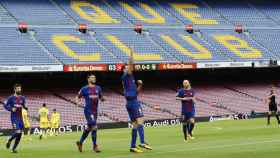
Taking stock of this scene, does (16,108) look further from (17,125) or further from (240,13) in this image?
(240,13)

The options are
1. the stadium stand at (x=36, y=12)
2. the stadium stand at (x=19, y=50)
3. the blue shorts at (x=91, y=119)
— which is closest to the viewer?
the blue shorts at (x=91, y=119)

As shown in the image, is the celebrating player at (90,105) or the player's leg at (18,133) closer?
the celebrating player at (90,105)

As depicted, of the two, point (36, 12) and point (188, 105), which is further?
point (36, 12)

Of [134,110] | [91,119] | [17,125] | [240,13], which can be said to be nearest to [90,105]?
[91,119]

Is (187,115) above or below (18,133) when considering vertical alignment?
above

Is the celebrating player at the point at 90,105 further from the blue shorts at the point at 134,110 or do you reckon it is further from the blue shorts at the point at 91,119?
the blue shorts at the point at 134,110

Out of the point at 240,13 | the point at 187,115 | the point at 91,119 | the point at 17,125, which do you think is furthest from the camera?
the point at 240,13

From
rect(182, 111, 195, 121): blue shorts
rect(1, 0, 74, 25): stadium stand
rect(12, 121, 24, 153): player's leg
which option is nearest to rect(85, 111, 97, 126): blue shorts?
rect(12, 121, 24, 153): player's leg

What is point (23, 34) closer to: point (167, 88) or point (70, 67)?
point (70, 67)

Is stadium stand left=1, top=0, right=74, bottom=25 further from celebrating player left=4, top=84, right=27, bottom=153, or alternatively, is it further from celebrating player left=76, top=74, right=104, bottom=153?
celebrating player left=76, top=74, right=104, bottom=153

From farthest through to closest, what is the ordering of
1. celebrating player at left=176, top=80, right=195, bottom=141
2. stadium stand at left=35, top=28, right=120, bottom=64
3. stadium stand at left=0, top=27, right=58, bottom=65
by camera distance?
stadium stand at left=35, top=28, right=120, bottom=64 < stadium stand at left=0, top=27, right=58, bottom=65 < celebrating player at left=176, top=80, right=195, bottom=141

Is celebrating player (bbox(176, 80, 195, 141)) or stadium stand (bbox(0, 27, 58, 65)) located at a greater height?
stadium stand (bbox(0, 27, 58, 65))

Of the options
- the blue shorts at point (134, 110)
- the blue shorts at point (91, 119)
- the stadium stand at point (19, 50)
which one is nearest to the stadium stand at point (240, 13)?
the stadium stand at point (19, 50)

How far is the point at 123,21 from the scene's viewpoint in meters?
55.6
